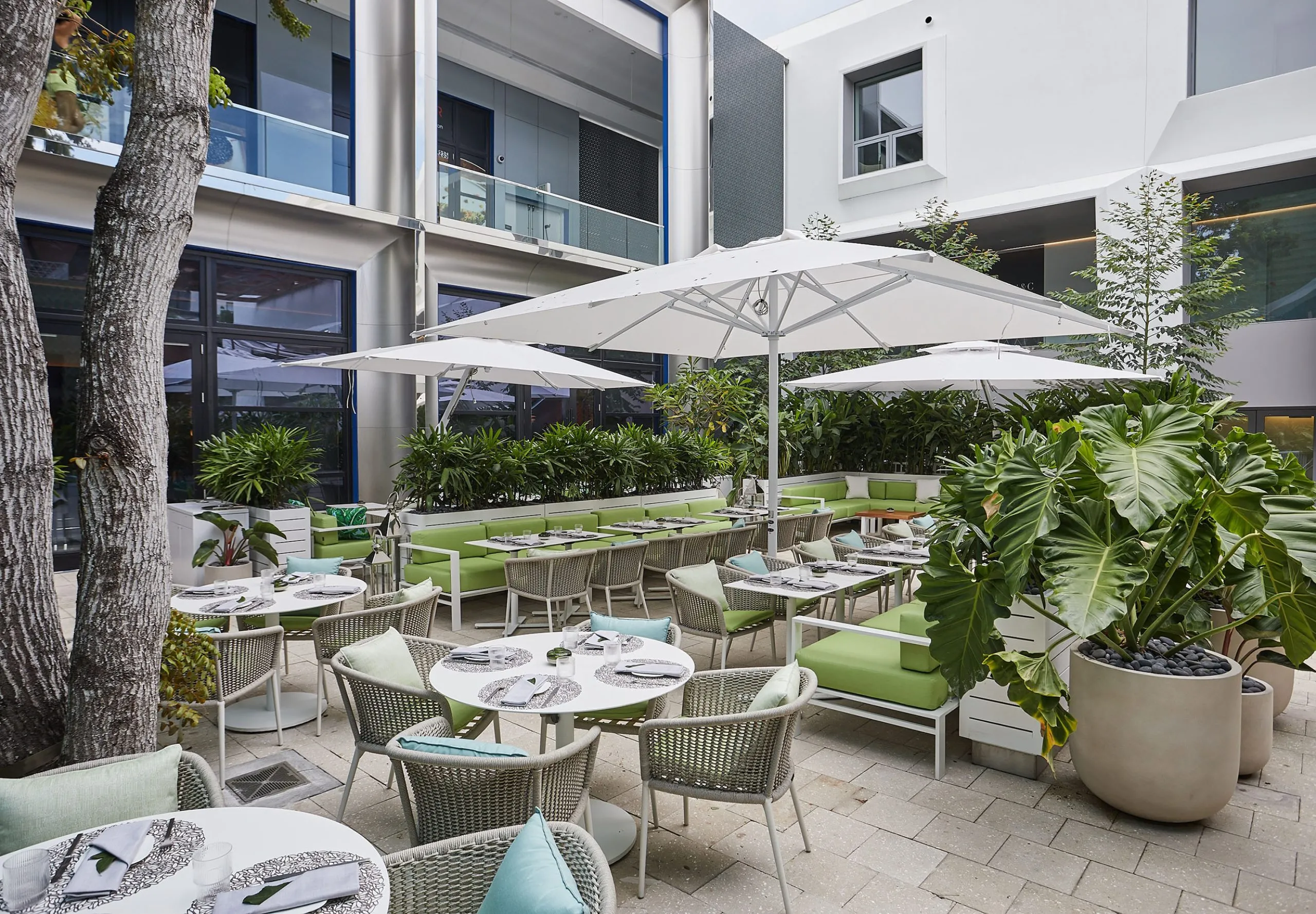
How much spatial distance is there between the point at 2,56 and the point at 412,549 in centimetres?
510

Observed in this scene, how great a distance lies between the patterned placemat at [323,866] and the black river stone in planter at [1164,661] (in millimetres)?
2982

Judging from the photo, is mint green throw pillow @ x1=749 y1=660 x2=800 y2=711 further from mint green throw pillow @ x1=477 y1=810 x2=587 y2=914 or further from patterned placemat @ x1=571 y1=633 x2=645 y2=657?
mint green throw pillow @ x1=477 y1=810 x2=587 y2=914

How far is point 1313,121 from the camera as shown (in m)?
10.5

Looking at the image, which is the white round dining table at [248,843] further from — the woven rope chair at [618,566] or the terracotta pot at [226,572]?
the terracotta pot at [226,572]

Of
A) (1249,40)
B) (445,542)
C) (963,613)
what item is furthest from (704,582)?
(1249,40)

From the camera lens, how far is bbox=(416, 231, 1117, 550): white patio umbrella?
13.2 feet

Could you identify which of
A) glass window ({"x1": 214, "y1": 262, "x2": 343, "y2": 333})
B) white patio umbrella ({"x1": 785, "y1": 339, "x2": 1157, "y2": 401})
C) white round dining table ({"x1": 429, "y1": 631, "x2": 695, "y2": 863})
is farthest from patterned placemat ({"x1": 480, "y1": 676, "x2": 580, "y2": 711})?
glass window ({"x1": 214, "y1": 262, "x2": 343, "y2": 333})

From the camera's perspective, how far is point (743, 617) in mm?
5012

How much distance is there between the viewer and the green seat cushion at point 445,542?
6902mm

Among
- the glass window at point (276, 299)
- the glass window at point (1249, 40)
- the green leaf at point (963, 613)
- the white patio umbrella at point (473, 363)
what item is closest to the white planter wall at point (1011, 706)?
the green leaf at point (963, 613)

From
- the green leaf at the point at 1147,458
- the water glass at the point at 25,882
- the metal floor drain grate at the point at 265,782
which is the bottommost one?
the metal floor drain grate at the point at 265,782

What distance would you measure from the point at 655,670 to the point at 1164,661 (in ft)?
7.24

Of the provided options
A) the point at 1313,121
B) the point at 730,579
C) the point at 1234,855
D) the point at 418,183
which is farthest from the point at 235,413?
the point at 1313,121

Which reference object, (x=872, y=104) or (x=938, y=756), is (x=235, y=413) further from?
(x=872, y=104)
